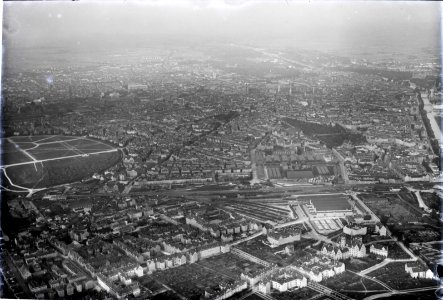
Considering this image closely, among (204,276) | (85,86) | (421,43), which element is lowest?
(204,276)

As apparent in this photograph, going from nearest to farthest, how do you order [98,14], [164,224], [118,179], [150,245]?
[150,245] → [164,224] → [98,14] → [118,179]

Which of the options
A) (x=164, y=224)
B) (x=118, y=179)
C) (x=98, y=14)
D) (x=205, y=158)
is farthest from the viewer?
(x=205, y=158)

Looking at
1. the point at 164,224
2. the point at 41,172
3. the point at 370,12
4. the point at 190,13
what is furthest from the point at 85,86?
the point at 370,12

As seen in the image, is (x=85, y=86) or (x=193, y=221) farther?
(x=85, y=86)

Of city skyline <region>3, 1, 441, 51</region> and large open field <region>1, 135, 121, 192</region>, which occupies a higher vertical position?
city skyline <region>3, 1, 441, 51</region>

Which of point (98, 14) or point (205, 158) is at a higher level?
point (98, 14)

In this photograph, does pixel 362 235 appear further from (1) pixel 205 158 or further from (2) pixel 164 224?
(1) pixel 205 158

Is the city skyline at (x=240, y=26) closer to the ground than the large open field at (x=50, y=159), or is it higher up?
higher up

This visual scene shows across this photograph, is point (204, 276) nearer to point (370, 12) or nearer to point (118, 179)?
point (118, 179)
